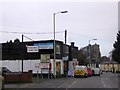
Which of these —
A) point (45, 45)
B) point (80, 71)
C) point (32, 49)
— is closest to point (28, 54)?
point (45, 45)

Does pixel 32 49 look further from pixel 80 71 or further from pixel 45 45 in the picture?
pixel 80 71

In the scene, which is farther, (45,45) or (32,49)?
(45,45)

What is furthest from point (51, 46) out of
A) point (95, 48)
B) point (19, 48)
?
point (95, 48)

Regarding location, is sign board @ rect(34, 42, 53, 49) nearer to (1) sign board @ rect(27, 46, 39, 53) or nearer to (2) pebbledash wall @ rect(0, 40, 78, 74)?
(2) pebbledash wall @ rect(0, 40, 78, 74)

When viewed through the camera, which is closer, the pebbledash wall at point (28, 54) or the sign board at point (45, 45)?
the sign board at point (45, 45)

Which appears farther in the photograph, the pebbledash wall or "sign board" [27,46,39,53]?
the pebbledash wall

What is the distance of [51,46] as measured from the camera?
2418 inches

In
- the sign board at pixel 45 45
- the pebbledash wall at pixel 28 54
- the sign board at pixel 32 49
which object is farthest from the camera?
the pebbledash wall at pixel 28 54

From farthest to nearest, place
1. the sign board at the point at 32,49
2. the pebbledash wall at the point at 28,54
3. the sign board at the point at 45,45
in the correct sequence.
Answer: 1. the pebbledash wall at the point at 28,54
2. the sign board at the point at 45,45
3. the sign board at the point at 32,49

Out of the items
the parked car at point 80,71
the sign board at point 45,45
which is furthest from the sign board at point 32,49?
the parked car at point 80,71

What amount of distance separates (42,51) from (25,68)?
5.13m

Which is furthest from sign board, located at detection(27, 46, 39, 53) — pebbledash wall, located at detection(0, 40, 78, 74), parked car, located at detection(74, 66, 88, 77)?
parked car, located at detection(74, 66, 88, 77)

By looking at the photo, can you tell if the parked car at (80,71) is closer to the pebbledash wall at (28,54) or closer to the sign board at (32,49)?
the pebbledash wall at (28,54)

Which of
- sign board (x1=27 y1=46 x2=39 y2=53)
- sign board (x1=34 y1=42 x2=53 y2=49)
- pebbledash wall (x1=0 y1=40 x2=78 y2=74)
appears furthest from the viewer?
pebbledash wall (x1=0 y1=40 x2=78 y2=74)
